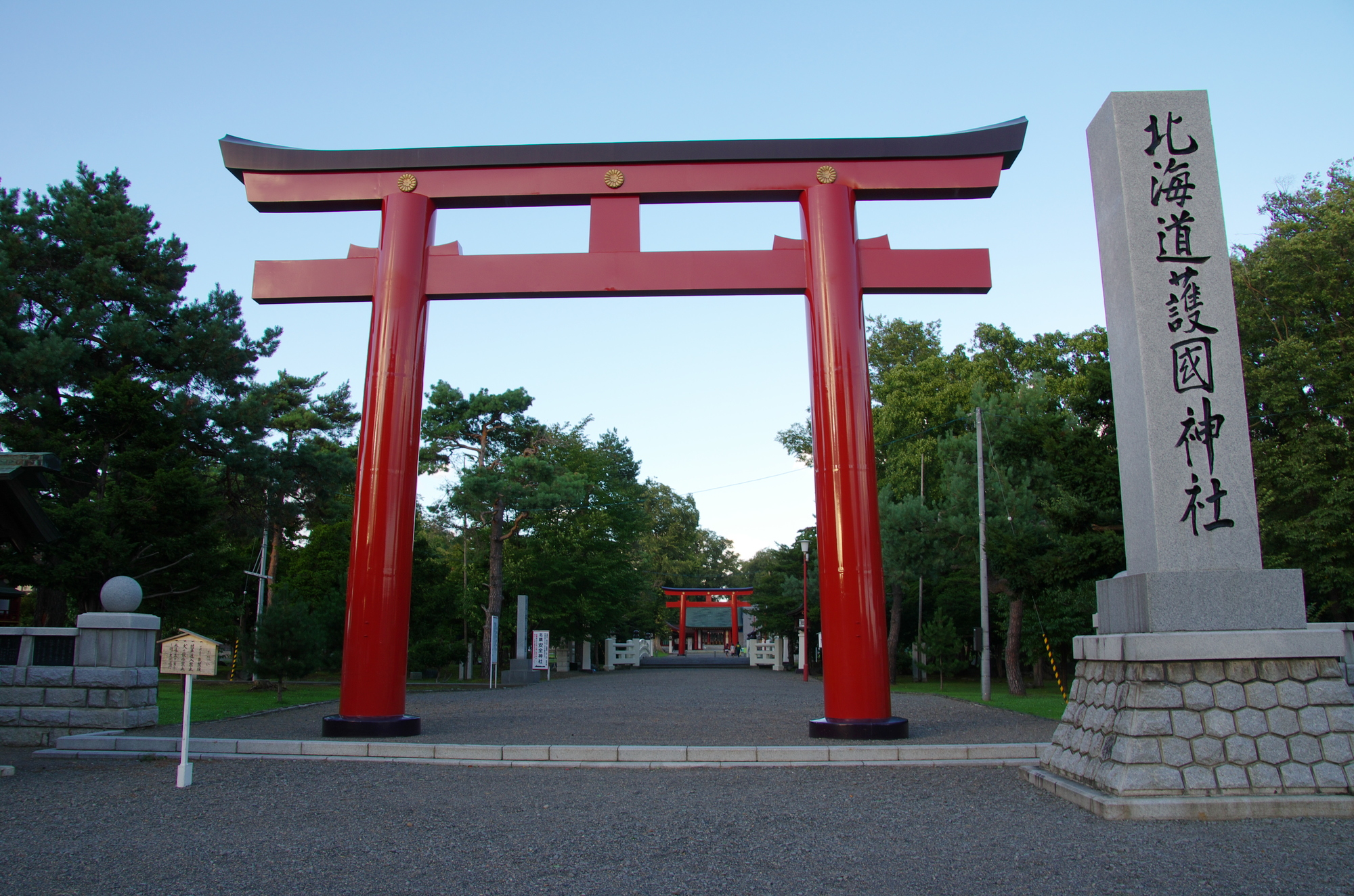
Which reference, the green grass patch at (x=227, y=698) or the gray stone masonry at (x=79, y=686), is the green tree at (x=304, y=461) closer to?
the green grass patch at (x=227, y=698)

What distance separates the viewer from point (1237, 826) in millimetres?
5242

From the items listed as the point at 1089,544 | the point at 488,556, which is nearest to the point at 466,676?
the point at 488,556

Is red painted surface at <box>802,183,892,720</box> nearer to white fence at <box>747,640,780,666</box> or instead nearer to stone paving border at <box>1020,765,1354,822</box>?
stone paving border at <box>1020,765,1354,822</box>

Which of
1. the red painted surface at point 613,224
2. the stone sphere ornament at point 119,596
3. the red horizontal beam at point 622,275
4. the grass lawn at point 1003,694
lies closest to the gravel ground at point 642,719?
the grass lawn at point 1003,694

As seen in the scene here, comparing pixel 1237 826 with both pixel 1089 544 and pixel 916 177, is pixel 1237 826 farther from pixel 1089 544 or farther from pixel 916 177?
pixel 1089 544

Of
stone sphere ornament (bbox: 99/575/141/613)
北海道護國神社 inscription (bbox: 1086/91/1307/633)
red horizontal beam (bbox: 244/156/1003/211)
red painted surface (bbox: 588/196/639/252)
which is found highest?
red horizontal beam (bbox: 244/156/1003/211)

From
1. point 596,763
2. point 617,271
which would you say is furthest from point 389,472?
point 596,763

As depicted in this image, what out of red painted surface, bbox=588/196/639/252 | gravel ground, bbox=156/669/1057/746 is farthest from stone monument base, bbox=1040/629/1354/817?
red painted surface, bbox=588/196/639/252

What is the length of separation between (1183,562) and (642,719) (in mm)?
7410

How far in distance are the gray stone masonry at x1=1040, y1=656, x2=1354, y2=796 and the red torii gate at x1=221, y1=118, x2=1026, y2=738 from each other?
3196 mm

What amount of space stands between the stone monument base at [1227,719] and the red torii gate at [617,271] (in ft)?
10.4

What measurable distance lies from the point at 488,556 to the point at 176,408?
11.5 meters

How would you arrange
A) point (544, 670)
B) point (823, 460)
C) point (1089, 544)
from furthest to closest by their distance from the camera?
1. point (544, 670)
2. point (1089, 544)
3. point (823, 460)

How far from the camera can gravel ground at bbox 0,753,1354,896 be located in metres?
4.19
